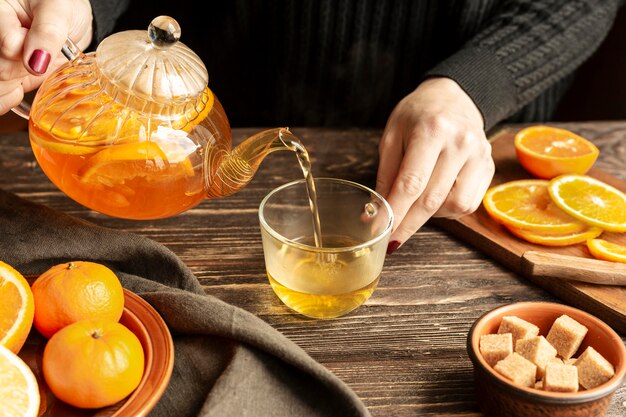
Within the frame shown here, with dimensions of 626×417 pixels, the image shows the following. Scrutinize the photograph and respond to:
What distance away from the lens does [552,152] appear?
1.42 m

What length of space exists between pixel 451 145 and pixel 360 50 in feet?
1.95

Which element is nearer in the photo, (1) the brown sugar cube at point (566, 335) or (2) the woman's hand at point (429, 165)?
(1) the brown sugar cube at point (566, 335)

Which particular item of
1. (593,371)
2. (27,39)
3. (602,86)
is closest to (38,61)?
(27,39)

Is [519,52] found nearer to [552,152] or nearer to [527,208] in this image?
[552,152]

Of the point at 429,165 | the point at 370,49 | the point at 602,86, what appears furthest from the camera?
the point at 602,86

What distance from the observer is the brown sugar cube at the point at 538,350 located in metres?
0.84

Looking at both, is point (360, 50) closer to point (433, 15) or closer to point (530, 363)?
point (433, 15)

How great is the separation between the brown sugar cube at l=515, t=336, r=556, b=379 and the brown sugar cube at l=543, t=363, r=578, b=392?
0.06 ft

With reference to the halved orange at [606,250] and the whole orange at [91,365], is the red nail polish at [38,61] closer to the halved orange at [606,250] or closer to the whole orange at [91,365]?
the whole orange at [91,365]

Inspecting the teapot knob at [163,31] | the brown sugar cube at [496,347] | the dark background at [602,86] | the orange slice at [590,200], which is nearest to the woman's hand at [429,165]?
the orange slice at [590,200]

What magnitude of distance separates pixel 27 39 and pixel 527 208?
851mm

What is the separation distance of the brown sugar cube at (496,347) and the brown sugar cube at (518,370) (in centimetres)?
1

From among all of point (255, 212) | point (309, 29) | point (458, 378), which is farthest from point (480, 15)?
point (458, 378)

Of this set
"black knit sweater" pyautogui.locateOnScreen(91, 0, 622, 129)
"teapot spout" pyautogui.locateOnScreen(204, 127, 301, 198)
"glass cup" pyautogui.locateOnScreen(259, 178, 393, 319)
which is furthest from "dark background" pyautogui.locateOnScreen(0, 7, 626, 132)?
"teapot spout" pyautogui.locateOnScreen(204, 127, 301, 198)
